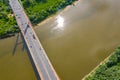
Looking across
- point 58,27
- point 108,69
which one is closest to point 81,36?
point 58,27

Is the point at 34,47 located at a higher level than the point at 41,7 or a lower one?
lower

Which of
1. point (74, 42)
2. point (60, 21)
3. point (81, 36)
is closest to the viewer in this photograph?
point (74, 42)

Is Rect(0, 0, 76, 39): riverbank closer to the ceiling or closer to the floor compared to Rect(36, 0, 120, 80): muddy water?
closer to the ceiling

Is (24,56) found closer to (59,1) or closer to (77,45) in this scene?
(77,45)

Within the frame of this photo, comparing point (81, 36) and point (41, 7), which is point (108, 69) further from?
point (41, 7)

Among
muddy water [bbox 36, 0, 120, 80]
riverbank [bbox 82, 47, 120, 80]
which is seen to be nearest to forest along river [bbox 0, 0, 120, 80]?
muddy water [bbox 36, 0, 120, 80]

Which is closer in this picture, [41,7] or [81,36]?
[81,36]

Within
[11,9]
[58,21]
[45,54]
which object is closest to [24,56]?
[45,54]

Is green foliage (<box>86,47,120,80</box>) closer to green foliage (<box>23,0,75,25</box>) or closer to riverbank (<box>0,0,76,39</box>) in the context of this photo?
riverbank (<box>0,0,76,39</box>)
